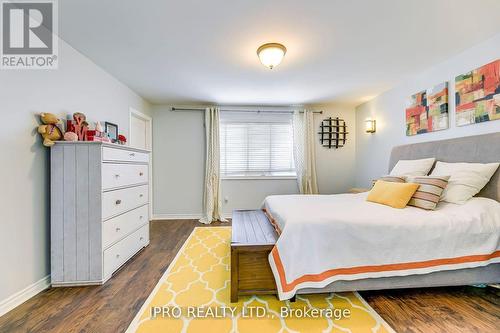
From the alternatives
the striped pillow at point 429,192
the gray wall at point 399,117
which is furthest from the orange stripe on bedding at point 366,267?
the gray wall at point 399,117

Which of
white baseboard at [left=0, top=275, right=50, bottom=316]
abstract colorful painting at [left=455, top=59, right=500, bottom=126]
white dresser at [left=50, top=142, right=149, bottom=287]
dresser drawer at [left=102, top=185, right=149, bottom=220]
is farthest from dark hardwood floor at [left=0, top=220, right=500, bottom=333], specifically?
abstract colorful painting at [left=455, top=59, right=500, bottom=126]

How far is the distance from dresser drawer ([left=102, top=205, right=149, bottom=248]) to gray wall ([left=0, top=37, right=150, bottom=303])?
478mm

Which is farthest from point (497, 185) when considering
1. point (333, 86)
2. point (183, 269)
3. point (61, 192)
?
point (61, 192)

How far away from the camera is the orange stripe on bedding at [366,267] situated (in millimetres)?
1562

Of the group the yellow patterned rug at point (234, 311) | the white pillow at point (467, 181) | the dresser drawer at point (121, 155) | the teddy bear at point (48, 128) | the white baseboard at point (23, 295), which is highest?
the teddy bear at point (48, 128)

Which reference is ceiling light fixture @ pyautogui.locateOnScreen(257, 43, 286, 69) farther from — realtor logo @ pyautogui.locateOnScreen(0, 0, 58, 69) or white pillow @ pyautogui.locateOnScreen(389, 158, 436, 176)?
white pillow @ pyautogui.locateOnScreen(389, 158, 436, 176)

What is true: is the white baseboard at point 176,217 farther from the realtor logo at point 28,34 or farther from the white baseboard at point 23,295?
the realtor logo at point 28,34

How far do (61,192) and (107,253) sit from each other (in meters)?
0.69

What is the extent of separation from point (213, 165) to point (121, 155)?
6.74ft

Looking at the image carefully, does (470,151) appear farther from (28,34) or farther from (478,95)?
(28,34)

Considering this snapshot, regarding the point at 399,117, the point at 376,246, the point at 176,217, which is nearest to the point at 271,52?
the point at 376,246

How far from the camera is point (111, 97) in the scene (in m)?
2.97

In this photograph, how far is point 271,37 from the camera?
2.08 metres

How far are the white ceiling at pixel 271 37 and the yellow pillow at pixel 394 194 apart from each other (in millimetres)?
1463
